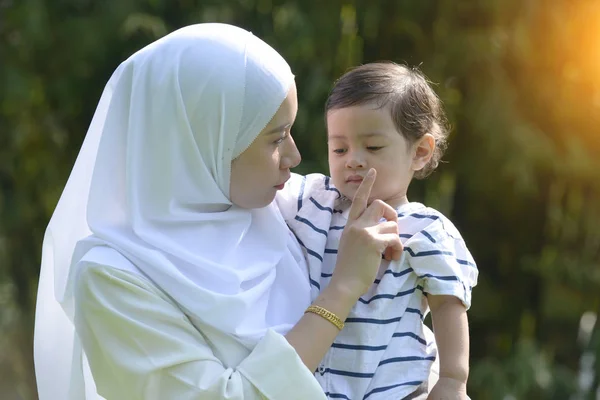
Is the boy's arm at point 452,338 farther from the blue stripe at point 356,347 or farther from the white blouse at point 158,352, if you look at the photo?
the white blouse at point 158,352

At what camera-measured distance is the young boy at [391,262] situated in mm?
2061

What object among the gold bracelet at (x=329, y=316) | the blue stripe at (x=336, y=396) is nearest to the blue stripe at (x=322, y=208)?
the gold bracelet at (x=329, y=316)

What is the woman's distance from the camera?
76.5 inches

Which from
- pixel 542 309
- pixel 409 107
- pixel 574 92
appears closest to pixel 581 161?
pixel 574 92

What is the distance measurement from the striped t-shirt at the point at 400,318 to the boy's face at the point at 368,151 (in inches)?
3.7

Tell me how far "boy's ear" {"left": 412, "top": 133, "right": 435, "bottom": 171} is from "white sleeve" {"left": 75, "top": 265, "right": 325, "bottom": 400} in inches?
22.7

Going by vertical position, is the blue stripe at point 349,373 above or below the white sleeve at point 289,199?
below

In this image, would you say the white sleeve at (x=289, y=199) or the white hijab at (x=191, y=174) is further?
the white sleeve at (x=289, y=199)

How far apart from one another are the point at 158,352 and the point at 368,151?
65cm

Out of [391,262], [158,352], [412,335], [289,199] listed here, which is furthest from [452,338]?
[158,352]

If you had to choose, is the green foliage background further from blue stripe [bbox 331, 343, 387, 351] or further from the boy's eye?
blue stripe [bbox 331, 343, 387, 351]

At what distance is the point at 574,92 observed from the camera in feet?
14.4

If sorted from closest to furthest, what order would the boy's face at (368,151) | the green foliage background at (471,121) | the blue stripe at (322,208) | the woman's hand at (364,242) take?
the woman's hand at (364,242) → the boy's face at (368,151) → the blue stripe at (322,208) → the green foliage background at (471,121)

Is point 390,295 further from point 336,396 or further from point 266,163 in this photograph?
point 266,163
